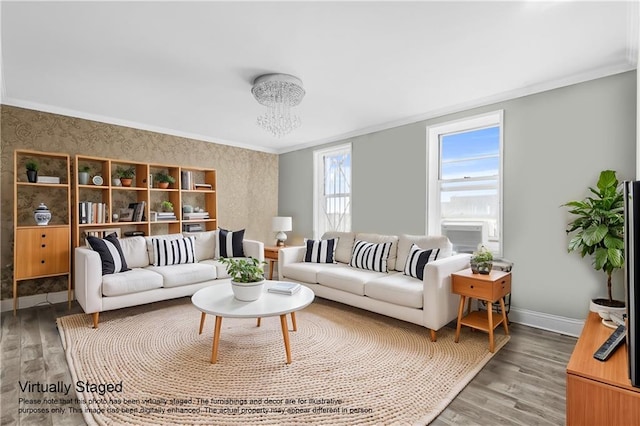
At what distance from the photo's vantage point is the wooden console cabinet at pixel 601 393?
1197 millimetres

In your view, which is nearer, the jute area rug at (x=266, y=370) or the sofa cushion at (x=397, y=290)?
the jute area rug at (x=266, y=370)

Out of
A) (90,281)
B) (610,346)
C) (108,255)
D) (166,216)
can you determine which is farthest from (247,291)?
(166,216)

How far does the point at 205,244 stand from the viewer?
14.4 ft

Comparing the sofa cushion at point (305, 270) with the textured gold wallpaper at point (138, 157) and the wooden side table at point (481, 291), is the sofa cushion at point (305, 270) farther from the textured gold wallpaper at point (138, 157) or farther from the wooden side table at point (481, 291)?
the textured gold wallpaper at point (138, 157)

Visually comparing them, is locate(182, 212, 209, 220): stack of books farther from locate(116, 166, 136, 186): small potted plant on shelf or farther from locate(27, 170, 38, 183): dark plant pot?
locate(27, 170, 38, 183): dark plant pot

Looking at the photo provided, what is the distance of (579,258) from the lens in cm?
279

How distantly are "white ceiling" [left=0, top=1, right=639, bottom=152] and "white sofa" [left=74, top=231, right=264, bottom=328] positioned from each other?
1712mm

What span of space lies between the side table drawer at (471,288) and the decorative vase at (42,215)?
4.35 meters

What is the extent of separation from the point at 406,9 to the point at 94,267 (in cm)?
342

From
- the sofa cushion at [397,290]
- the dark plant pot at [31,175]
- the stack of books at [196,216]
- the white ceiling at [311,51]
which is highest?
the white ceiling at [311,51]

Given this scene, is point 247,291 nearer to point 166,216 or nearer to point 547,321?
point 166,216

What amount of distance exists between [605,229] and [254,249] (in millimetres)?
3641

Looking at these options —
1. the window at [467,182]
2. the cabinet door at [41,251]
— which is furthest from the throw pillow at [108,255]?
the window at [467,182]

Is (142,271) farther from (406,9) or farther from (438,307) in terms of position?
(406,9)
